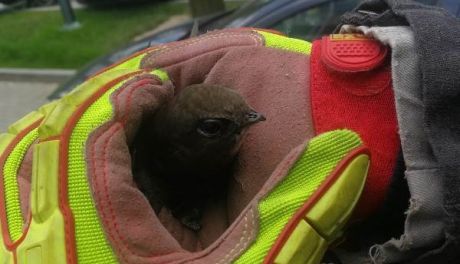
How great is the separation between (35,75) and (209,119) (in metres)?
7.12

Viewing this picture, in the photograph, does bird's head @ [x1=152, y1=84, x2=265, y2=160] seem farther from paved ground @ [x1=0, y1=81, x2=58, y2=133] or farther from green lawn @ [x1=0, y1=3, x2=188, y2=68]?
green lawn @ [x1=0, y1=3, x2=188, y2=68]

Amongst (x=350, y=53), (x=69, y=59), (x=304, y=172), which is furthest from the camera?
(x=69, y=59)

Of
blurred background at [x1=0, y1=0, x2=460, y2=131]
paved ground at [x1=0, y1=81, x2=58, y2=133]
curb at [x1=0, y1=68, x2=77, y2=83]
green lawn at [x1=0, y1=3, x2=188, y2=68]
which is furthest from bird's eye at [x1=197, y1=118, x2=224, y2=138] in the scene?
green lawn at [x1=0, y1=3, x2=188, y2=68]

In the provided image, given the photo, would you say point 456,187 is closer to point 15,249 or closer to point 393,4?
point 393,4

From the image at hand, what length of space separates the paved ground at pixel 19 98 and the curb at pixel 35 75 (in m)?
0.05

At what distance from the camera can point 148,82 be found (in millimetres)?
1373

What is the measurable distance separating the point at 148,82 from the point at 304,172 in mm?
371

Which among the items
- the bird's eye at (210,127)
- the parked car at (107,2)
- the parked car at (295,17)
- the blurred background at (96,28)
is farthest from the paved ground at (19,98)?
the bird's eye at (210,127)

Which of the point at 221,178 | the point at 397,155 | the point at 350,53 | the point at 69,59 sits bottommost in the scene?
the point at 69,59

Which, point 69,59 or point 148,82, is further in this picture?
point 69,59

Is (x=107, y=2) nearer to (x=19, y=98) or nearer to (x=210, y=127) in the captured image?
(x=19, y=98)

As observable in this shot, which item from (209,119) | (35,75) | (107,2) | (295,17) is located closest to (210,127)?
(209,119)

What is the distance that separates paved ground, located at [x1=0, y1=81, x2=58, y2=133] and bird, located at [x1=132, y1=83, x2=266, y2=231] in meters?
5.80

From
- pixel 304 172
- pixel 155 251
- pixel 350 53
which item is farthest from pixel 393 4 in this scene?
pixel 155 251
